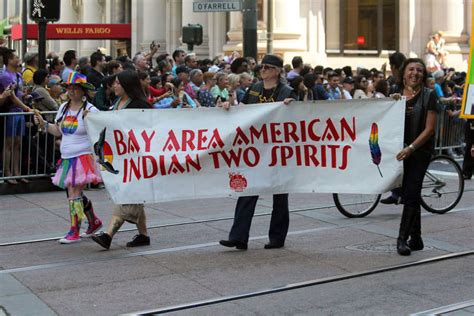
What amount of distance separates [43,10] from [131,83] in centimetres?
573

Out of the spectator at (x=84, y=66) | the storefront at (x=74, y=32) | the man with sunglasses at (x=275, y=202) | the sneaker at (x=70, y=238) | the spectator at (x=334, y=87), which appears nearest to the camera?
the man with sunglasses at (x=275, y=202)

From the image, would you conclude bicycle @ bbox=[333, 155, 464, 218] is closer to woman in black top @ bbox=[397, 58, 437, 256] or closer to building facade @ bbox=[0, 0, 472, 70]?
woman in black top @ bbox=[397, 58, 437, 256]

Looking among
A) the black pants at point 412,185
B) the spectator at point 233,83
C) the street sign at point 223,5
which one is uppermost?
the street sign at point 223,5

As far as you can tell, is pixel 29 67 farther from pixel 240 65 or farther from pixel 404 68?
pixel 404 68

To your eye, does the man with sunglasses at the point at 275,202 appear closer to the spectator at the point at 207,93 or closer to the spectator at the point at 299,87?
the spectator at the point at 299,87

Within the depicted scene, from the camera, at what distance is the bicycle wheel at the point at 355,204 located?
11203mm

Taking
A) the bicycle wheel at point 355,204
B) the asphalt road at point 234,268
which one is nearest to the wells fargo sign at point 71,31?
the bicycle wheel at point 355,204

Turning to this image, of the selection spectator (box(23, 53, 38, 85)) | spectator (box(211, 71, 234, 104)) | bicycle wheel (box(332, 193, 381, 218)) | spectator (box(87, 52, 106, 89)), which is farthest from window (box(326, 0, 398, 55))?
bicycle wheel (box(332, 193, 381, 218))

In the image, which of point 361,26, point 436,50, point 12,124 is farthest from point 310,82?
point 361,26

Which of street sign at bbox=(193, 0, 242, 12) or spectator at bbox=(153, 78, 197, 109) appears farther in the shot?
street sign at bbox=(193, 0, 242, 12)

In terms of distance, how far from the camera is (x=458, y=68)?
31.8 meters

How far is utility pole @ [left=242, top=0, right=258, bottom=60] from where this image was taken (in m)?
16.5

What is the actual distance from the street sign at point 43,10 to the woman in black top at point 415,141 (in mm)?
7287

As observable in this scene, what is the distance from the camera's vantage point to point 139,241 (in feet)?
30.9
